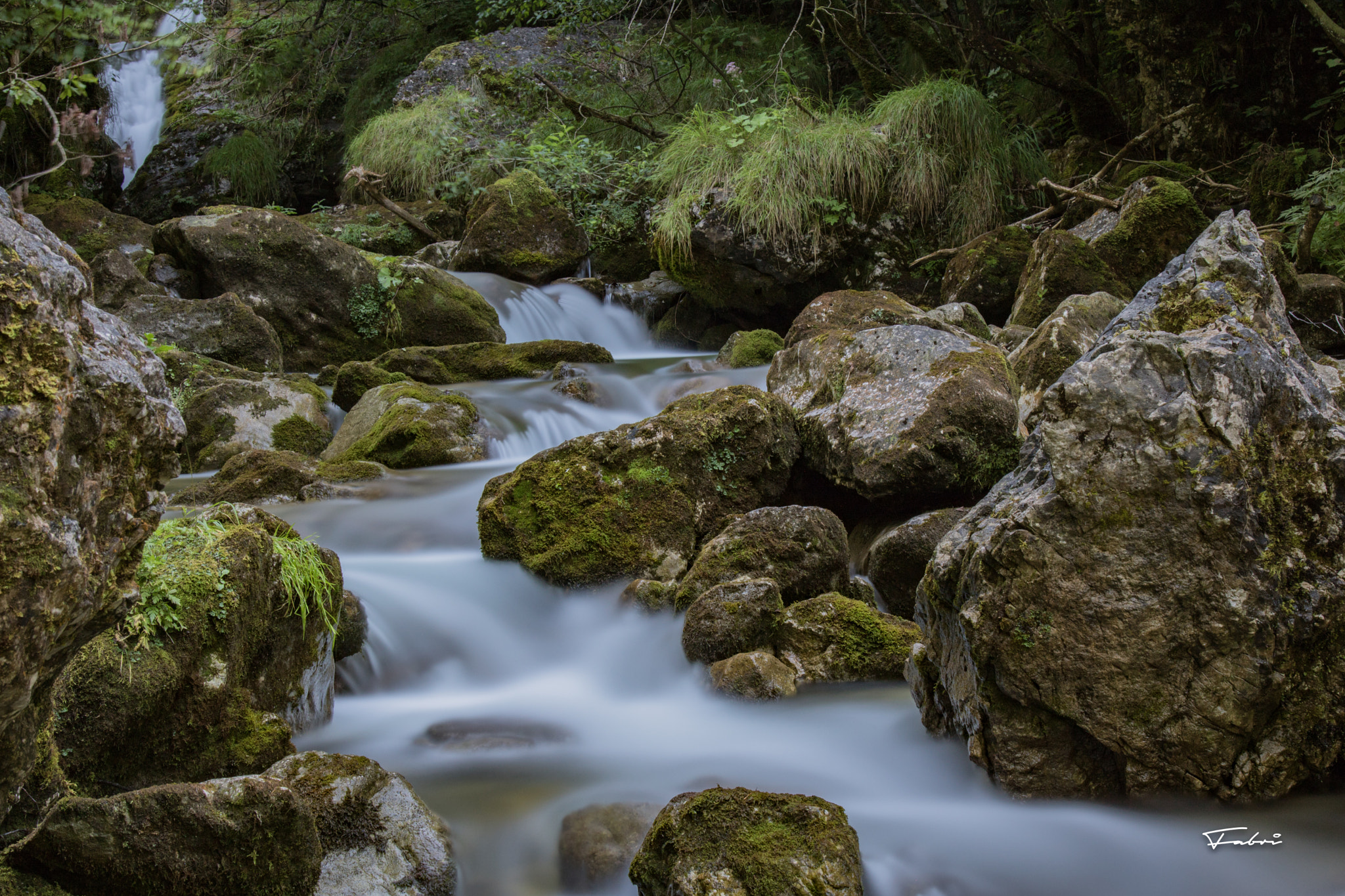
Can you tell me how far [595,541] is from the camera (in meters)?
4.77

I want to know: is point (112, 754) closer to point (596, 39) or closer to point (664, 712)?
point (664, 712)

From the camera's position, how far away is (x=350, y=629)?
3969 millimetres

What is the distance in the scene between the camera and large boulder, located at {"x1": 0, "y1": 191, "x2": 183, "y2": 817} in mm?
1367

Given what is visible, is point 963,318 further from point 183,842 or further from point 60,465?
point 60,465

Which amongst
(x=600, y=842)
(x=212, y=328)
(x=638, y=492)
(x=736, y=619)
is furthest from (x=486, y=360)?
(x=600, y=842)

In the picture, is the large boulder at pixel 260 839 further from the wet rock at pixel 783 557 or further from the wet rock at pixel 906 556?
the wet rock at pixel 906 556

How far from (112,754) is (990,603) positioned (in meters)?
2.46

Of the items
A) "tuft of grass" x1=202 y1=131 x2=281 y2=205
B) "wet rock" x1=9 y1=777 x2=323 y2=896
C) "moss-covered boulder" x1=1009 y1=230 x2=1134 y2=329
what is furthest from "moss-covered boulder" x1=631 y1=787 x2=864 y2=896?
"tuft of grass" x1=202 y1=131 x2=281 y2=205

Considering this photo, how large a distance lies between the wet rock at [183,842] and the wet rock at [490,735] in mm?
1291

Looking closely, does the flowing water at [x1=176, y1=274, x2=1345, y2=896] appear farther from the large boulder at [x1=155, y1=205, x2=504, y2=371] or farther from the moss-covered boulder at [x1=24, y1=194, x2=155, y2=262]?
the moss-covered boulder at [x1=24, y1=194, x2=155, y2=262]

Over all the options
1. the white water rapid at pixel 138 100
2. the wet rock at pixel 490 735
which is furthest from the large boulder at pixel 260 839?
the white water rapid at pixel 138 100

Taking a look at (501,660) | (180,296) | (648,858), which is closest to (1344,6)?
(501,660)

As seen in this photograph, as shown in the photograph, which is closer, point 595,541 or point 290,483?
point 595,541

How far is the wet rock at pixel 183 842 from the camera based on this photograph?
1.85 metres
